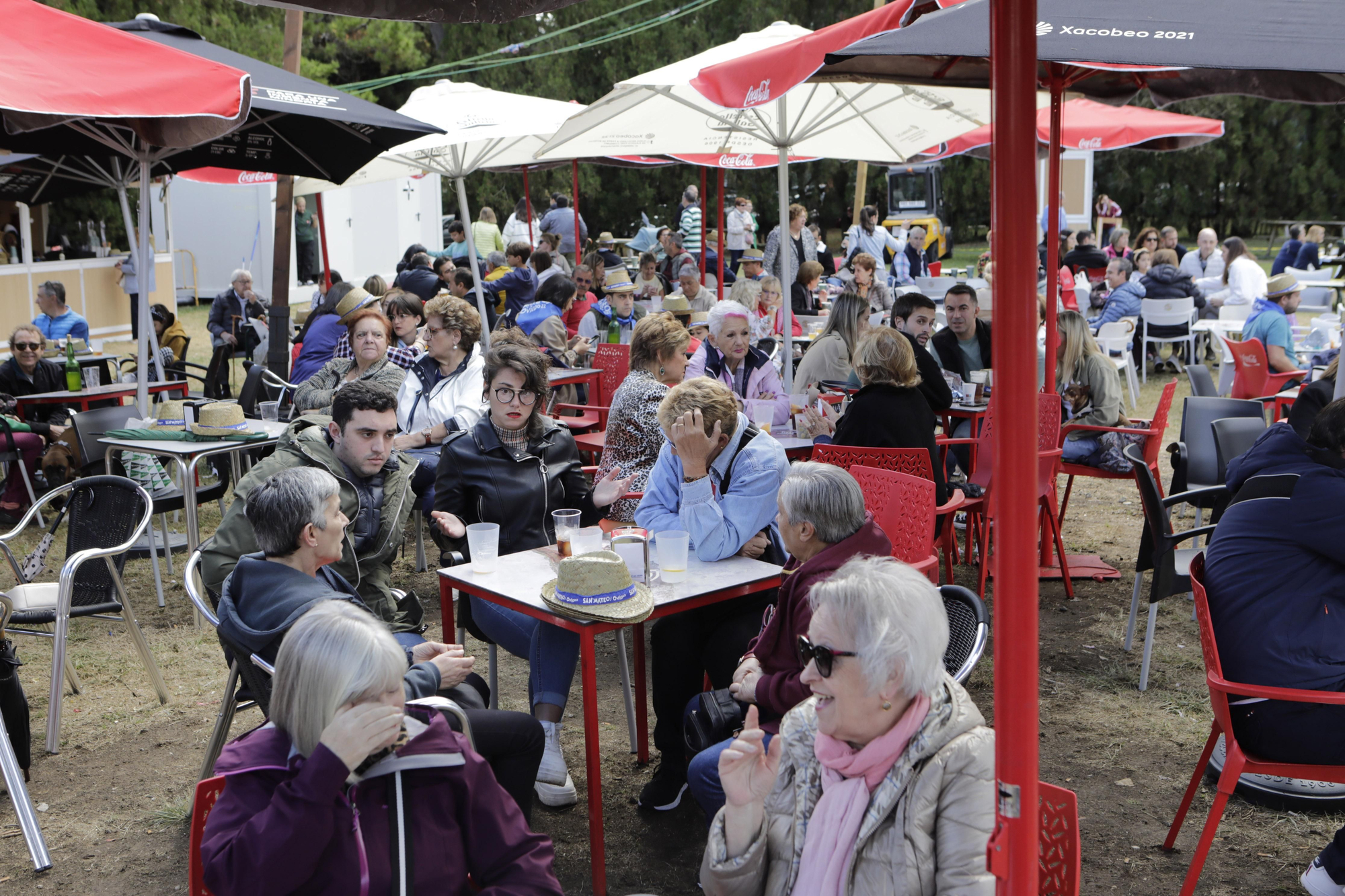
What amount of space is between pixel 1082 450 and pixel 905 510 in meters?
2.75

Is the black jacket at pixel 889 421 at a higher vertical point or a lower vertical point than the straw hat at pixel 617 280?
lower

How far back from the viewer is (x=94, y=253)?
63.3 feet

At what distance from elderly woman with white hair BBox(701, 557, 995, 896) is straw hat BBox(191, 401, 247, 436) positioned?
14.3ft

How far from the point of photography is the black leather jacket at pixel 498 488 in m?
4.26

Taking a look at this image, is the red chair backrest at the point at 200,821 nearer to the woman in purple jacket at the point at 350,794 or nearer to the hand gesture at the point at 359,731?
the woman in purple jacket at the point at 350,794

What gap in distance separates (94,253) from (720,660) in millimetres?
19217

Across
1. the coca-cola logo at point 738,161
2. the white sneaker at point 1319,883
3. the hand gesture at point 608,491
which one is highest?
the coca-cola logo at point 738,161

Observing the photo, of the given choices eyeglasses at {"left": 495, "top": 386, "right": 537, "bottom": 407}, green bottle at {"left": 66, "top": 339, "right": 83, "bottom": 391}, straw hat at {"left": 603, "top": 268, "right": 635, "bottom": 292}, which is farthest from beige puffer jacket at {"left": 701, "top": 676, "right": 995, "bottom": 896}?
straw hat at {"left": 603, "top": 268, "right": 635, "bottom": 292}

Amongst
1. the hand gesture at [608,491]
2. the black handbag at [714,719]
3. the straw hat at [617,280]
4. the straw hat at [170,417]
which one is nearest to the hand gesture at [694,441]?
the hand gesture at [608,491]

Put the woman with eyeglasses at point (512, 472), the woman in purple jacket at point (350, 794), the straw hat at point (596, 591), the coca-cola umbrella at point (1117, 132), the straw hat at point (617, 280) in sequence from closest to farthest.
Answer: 1. the woman in purple jacket at point (350, 794)
2. the straw hat at point (596, 591)
3. the woman with eyeglasses at point (512, 472)
4. the coca-cola umbrella at point (1117, 132)
5. the straw hat at point (617, 280)

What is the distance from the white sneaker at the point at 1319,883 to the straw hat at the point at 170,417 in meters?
5.37

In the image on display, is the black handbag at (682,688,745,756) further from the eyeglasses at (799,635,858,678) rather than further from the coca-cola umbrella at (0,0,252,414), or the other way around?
the coca-cola umbrella at (0,0,252,414)

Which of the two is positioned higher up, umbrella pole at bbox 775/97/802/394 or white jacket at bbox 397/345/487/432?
umbrella pole at bbox 775/97/802/394

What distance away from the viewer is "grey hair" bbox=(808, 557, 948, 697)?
2055mm
